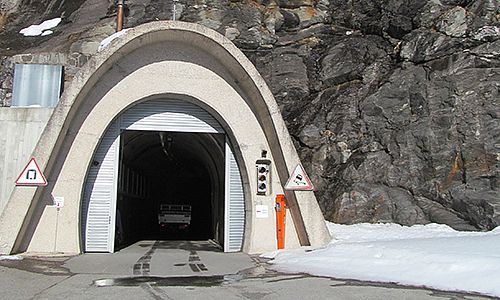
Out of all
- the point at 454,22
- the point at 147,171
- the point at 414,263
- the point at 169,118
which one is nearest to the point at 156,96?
the point at 169,118

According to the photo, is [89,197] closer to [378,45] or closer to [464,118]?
[464,118]

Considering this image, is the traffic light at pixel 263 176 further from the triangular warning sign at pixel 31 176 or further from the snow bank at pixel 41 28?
the snow bank at pixel 41 28

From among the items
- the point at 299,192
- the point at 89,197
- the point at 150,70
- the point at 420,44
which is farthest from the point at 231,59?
the point at 420,44

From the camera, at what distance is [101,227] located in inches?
601

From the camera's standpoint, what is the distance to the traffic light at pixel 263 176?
1523 cm

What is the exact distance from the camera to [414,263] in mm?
9844

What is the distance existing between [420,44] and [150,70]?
53.1ft

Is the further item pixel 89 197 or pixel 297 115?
pixel 297 115

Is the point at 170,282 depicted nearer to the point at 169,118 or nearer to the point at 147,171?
the point at 169,118

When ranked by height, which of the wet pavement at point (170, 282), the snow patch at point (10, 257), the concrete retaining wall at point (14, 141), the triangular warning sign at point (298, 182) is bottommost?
the wet pavement at point (170, 282)

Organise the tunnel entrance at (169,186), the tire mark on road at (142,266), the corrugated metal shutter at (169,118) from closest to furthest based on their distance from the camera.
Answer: the tire mark on road at (142,266) < the corrugated metal shutter at (169,118) < the tunnel entrance at (169,186)

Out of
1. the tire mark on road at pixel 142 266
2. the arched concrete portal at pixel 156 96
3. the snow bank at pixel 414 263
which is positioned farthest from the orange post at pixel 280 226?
the tire mark on road at pixel 142 266

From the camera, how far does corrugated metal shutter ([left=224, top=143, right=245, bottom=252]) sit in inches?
631

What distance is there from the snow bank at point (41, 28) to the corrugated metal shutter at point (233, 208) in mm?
33378
